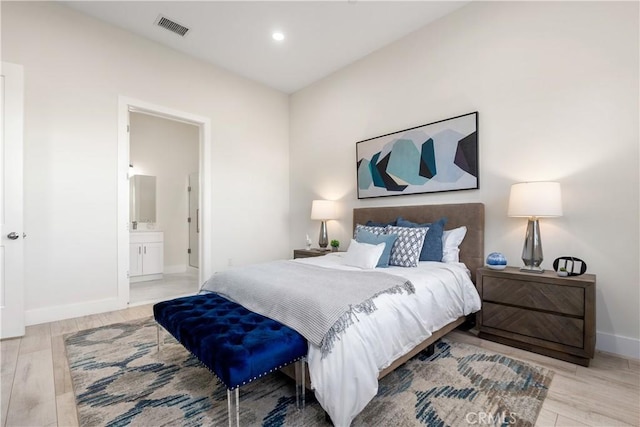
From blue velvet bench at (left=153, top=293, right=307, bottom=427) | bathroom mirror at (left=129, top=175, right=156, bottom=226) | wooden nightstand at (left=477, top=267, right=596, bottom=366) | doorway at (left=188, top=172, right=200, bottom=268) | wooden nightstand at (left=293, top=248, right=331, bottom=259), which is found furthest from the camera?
doorway at (left=188, top=172, right=200, bottom=268)

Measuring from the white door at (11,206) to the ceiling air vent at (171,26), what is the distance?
55.6 inches

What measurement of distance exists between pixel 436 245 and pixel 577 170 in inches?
49.8

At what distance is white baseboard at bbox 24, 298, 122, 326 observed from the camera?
2906mm

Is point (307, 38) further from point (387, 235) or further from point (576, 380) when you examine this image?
point (576, 380)

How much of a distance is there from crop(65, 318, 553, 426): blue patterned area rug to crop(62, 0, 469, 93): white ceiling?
11.0 feet

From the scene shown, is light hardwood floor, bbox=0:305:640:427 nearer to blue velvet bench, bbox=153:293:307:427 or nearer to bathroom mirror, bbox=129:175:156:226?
blue velvet bench, bbox=153:293:307:427

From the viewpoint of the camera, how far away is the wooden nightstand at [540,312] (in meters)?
2.06

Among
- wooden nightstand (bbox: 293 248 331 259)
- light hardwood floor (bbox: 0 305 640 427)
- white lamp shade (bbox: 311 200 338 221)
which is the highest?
white lamp shade (bbox: 311 200 338 221)

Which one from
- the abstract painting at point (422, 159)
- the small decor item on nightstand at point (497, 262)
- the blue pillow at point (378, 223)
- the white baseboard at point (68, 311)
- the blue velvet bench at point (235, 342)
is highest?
the abstract painting at point (422, 159)

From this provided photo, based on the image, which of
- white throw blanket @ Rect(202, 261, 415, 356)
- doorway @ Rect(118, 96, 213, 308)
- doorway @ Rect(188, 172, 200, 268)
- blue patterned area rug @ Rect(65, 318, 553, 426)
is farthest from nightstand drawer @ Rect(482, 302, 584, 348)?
doorway @ Rect(188, 172, 200, 268)

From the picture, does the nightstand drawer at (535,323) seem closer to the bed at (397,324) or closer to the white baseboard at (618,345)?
the bed at (397,324)

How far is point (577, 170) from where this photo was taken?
2428 mm

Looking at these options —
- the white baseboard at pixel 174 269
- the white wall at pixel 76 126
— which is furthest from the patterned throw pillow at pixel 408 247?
the white baseboard at pixel 174 269

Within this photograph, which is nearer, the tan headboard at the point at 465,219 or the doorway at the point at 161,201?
the tan headboard at the point at 465,219
